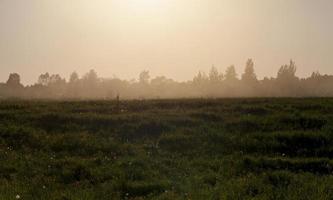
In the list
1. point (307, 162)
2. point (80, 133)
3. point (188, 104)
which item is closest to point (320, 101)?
point (188, 104)

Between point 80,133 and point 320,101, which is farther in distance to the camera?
point 320,101

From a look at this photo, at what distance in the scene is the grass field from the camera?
15800 millimetres

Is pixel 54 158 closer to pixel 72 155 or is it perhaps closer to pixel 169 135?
pixel 72 155

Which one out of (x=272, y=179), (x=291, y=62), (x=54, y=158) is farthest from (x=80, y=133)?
(x=291, y=62)

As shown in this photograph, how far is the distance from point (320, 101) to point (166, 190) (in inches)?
984

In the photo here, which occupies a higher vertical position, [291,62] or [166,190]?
[291,62]

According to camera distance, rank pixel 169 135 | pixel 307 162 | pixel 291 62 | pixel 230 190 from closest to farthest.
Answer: pixel 230 190
pixel 307 162
pixel 169 135
pixel 291 62

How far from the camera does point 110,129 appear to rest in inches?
1091

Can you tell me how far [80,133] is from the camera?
26.1 m

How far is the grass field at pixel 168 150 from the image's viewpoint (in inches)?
622

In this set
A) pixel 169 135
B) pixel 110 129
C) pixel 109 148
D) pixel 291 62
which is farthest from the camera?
pixel 291 62

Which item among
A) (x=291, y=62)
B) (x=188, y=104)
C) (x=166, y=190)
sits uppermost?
(x=291, y=62)

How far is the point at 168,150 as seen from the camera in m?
23.4

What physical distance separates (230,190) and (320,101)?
24419 mm
